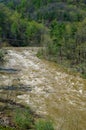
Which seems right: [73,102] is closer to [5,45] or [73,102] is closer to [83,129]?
[83,129]

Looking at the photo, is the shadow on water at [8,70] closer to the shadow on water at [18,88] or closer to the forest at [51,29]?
the shadow on water at [18,88]

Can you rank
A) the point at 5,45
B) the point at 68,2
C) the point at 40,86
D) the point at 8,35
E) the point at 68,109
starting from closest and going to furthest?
the point at 68,109, the point at 40,86, the point at 5,45, the point at 8,35, the point at 68,2

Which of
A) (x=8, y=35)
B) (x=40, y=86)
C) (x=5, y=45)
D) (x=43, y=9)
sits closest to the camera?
(x=40, y=86)

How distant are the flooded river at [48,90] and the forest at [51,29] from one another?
425cm

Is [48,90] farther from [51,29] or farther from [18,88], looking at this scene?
[51,29]

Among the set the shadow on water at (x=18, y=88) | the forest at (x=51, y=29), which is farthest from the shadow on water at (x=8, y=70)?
the forest at (x=51, y=29)

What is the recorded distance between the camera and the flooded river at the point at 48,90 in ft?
95.5

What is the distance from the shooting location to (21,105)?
30.9 meters

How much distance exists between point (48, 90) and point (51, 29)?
35405 millimetres

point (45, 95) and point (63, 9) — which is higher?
point (45, 95)

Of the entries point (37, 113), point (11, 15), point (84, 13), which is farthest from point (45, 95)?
point (84, 13)

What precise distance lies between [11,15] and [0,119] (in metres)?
70.1

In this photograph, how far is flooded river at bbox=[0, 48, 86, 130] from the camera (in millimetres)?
29094

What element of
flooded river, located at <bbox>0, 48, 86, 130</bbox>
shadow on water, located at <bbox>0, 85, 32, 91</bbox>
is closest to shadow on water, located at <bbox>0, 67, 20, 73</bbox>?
flooded river, located at <bbox>0, 48, 86, 130</bbox>
